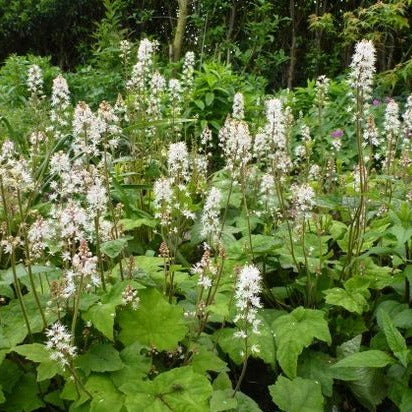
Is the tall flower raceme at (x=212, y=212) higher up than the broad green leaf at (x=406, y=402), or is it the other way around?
the tall flower raceme at (x=212, y=212)

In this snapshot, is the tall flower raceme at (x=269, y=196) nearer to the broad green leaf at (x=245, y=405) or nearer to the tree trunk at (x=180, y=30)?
the broad green leaf at (x=245, y=405)

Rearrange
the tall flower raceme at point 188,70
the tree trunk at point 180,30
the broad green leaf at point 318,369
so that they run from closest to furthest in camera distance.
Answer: the broad green leaf at point 318,369, the tall flower raceme at point 188,70, the tree trunk at point 180,30

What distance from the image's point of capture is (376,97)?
8.06 metres

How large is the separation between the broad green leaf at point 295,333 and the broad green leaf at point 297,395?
0.05 meters

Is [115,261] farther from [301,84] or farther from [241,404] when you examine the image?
[301,84]

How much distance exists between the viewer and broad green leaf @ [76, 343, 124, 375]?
2102 mm

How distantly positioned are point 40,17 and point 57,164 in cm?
1098

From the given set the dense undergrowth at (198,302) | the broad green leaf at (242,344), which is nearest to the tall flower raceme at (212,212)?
the dense undergrowth at (198,302)

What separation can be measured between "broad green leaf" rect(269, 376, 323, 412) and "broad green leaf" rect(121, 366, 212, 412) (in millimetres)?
407

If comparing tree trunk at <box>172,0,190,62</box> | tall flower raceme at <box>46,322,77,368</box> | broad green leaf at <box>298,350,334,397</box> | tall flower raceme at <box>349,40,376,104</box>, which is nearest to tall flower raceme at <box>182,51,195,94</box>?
tall flower raceme at <box>349,40,376,104</box>

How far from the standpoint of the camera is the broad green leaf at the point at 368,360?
7.52ft

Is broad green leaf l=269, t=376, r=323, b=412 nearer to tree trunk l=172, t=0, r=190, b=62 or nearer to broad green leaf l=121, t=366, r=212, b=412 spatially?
broad green leaf l=121, t=366, r=212, b=412

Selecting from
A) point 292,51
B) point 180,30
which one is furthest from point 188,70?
point 292,51

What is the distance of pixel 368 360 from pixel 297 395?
330 mm
